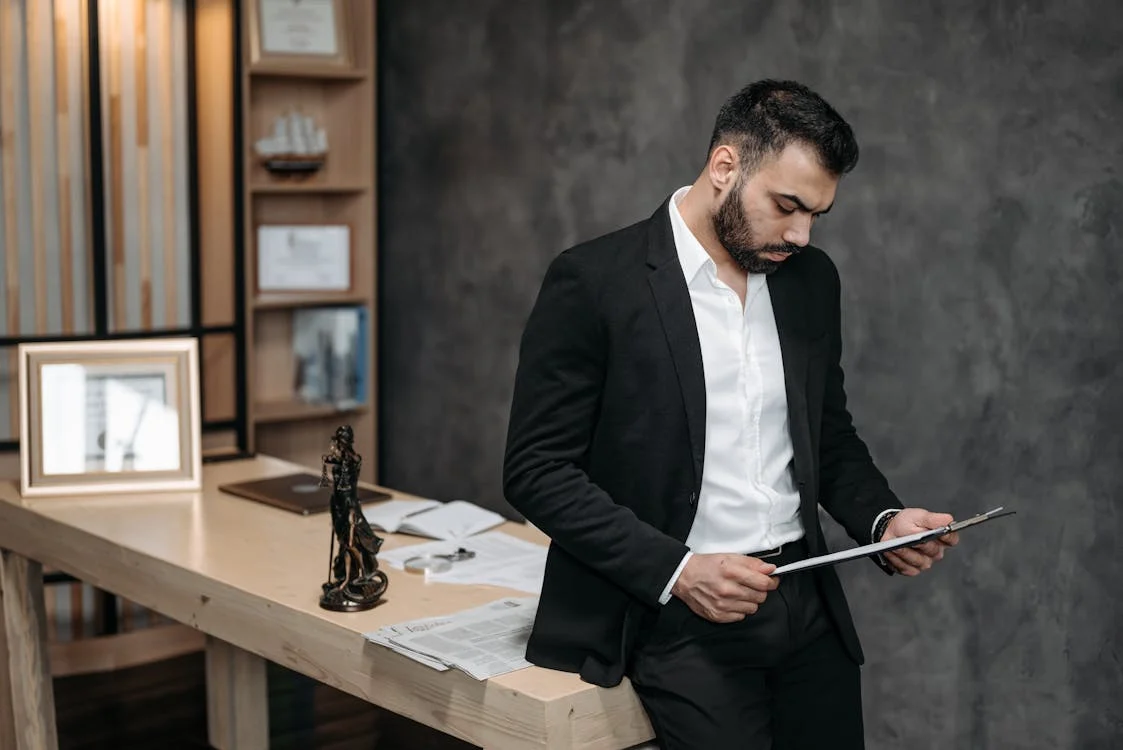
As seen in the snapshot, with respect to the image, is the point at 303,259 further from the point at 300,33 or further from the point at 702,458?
the point at 702,458

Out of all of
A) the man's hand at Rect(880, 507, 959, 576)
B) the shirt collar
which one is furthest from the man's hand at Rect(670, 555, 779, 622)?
the shirt collar

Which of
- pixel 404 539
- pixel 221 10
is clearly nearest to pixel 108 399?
pixel 404 539

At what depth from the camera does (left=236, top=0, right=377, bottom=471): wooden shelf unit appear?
15.4ft

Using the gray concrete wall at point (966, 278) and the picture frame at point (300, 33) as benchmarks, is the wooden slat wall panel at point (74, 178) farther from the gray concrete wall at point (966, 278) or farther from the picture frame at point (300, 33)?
the gray concrete wall at point (966, 278)

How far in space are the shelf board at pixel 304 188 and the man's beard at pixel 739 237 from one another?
9.21 feet

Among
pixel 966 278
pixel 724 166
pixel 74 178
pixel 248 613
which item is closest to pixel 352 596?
pixel 248 613

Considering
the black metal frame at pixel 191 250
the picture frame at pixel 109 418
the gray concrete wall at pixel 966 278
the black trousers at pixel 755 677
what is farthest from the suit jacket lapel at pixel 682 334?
the black metal frame at pixel 191 250

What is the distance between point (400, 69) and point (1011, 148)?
2.51 meters

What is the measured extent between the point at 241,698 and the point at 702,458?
1970 mm

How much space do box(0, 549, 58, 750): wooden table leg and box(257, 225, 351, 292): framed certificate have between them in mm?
1670

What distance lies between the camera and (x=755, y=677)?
203cm

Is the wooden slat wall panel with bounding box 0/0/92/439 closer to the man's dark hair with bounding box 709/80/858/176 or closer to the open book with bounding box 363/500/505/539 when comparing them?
the open book with bounding box 363/500/505/539

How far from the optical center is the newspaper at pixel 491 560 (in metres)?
2.57

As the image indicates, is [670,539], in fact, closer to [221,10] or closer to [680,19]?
[680,19]
